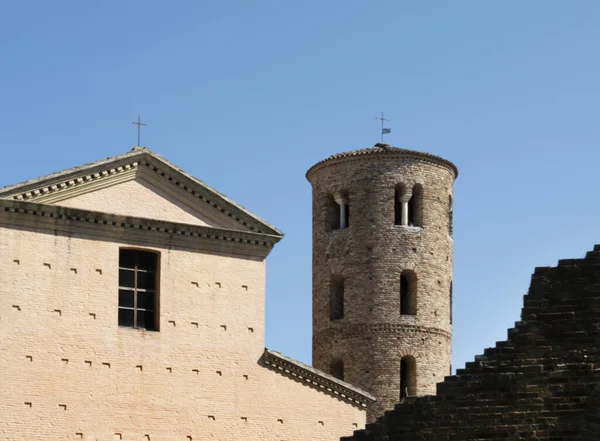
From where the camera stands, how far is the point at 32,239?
1337 inches

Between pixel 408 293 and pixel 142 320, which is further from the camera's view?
pixel 408 293

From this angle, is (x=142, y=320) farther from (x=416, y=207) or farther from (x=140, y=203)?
(x=416, y=207)

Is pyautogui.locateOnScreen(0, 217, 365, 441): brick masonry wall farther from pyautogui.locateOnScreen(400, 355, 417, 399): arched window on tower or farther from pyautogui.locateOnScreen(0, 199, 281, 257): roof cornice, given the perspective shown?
pyautogui.locateOnScreen(400, 355, 417, 399): arched window on tower

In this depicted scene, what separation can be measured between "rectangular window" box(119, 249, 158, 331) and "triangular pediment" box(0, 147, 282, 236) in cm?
93

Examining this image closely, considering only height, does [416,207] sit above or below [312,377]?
above

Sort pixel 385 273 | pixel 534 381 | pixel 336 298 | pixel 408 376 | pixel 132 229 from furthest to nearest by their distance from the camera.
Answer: pixel 336 298 < pixel 385 273 < pixel 408 376 < pixel 132 229 < pixel 534 381

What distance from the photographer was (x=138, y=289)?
35344 millimetres

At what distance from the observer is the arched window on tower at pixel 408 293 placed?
49344mm

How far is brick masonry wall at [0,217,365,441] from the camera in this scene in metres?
33.4

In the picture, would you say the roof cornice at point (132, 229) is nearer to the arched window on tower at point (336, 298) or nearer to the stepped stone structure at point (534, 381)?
the arched window on tower at point (336, 298)

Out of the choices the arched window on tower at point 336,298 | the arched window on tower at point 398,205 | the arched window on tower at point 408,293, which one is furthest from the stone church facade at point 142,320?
the arched window on tower at point 398,205

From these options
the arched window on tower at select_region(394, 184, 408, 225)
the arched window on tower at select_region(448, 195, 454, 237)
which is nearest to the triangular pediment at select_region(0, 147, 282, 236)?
the arched window on tower at select_region(394, 184, 408, 225)

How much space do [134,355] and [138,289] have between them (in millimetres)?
1490

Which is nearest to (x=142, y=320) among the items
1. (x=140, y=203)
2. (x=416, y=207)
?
(x=140, y=203)
